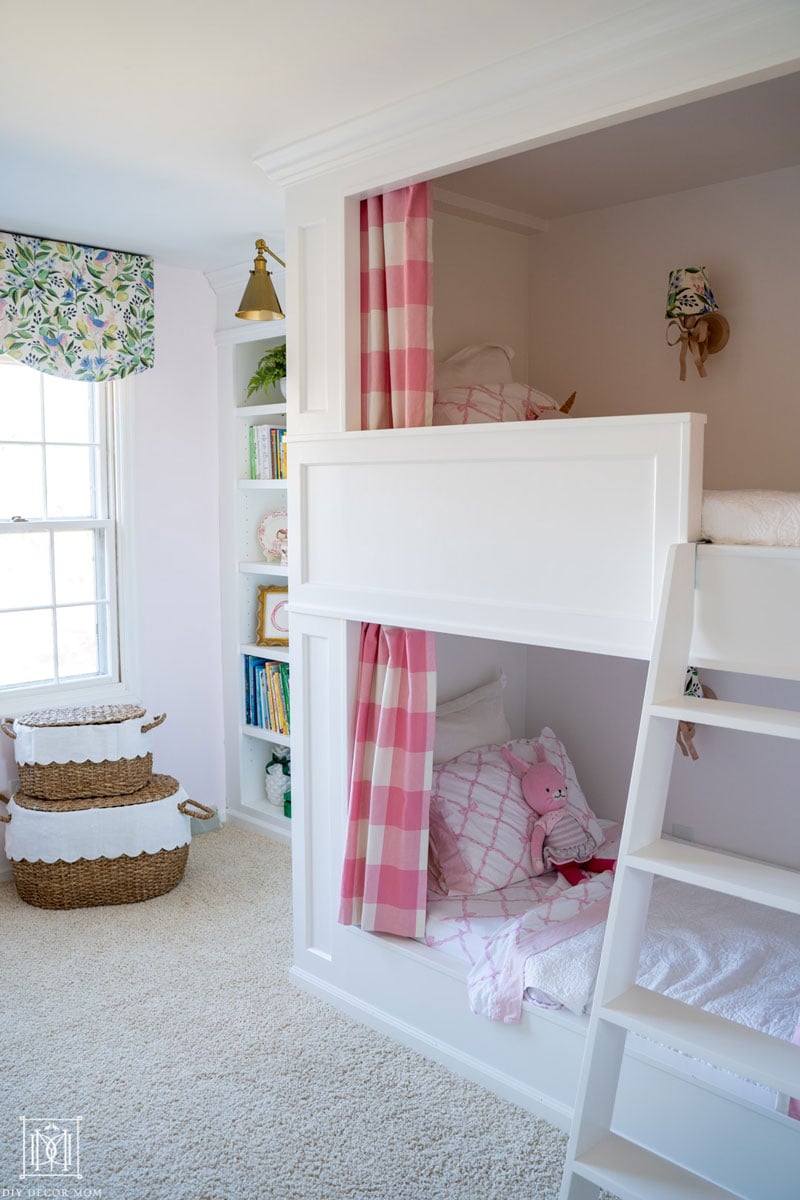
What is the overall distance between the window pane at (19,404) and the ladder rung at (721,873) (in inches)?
120

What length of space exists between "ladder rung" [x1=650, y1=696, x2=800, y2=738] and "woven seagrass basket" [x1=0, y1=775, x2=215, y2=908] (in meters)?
2.38

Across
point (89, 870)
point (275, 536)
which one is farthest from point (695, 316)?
point (89, 870)

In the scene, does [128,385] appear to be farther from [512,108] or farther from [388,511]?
[512,108]

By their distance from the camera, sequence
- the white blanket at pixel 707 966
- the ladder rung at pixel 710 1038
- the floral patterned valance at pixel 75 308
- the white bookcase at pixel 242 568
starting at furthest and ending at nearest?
the white bookcase at pixel 242 568, the floral patterned valance at pixel 75 308, the white blanket at pixel 707 966, the ladder rung at pixel 710 1038

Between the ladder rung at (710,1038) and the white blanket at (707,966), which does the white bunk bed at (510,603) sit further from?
the ladder rung at (710,1038)

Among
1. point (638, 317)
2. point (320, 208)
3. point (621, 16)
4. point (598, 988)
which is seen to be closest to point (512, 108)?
point (621, 16)

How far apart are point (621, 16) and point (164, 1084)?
2.71 meters

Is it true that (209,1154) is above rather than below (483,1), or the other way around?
below

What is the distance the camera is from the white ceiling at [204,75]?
1.98 meters

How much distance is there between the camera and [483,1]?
1925 mm

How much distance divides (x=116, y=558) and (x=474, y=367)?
1.86 meters

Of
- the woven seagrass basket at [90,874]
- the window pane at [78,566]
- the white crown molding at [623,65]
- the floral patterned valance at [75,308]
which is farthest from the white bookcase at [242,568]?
the white crown molding at [623,65]

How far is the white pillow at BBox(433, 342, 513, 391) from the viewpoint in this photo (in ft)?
10.3

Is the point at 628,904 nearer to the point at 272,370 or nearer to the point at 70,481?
the point at 272,370
